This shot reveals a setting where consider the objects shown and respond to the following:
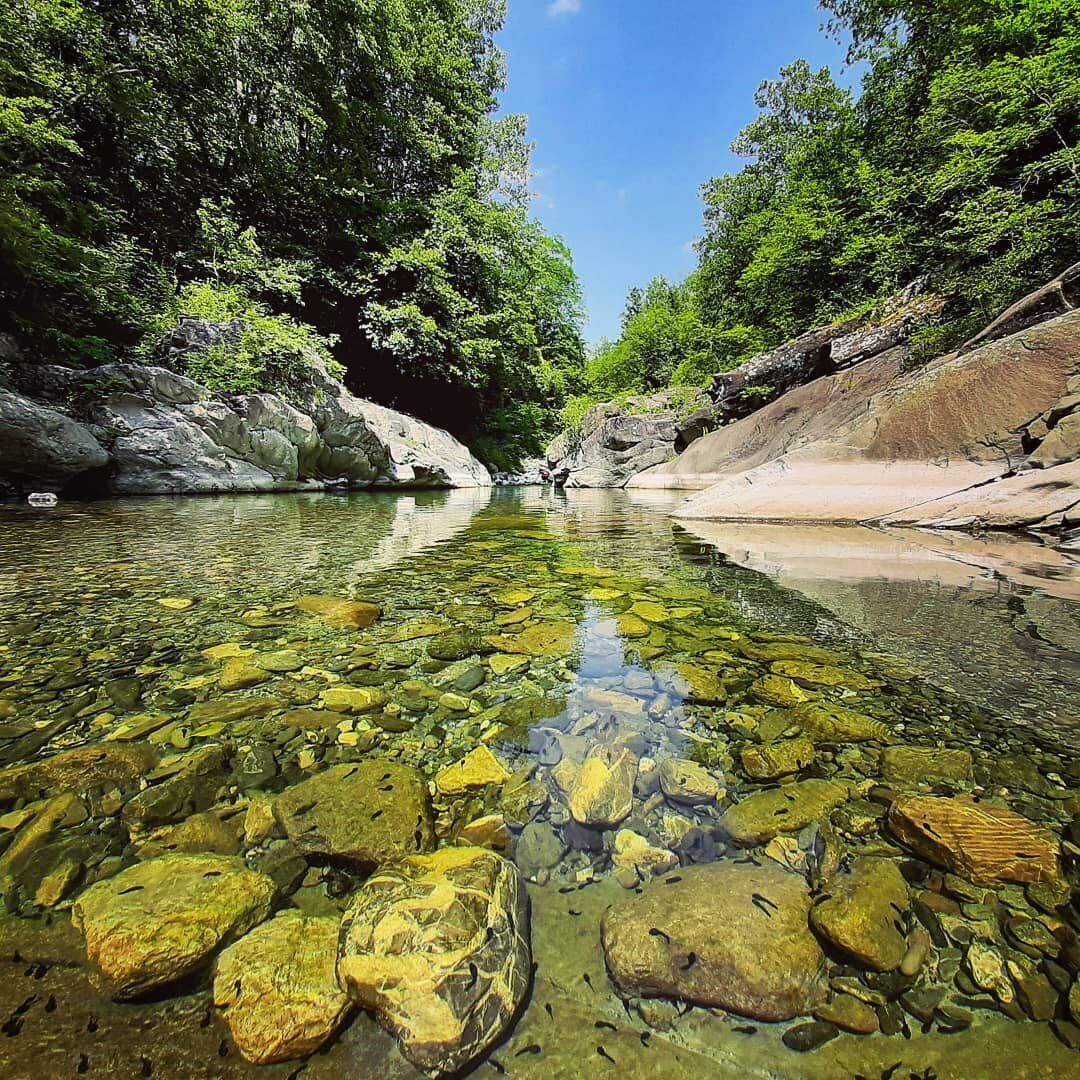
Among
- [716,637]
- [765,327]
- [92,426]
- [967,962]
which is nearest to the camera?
[967,962]

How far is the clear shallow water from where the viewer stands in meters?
0.68

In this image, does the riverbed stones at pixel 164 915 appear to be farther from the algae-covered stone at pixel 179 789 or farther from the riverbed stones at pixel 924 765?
the riverbed stones at pixel 924 765

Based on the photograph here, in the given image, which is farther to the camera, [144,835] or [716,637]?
[716,637]

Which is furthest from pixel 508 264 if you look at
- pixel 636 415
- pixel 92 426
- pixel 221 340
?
pixel 92 426

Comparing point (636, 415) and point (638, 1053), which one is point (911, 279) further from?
point (638, 1053)

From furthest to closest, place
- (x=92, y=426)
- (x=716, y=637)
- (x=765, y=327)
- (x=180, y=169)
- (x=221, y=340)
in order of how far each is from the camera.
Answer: (x=765, y=327) < (x=180, y=169) < (x=221, y=340) < (x=92, y=426) < (x=716, y=637)

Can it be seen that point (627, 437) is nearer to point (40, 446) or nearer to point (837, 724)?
point (40, 446)

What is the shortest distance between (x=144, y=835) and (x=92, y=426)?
1001 centimetres

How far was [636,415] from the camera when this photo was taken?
19.1 m

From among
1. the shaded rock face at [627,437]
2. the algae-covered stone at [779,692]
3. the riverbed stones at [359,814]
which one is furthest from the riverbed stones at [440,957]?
the shaded rock face at [627,437]

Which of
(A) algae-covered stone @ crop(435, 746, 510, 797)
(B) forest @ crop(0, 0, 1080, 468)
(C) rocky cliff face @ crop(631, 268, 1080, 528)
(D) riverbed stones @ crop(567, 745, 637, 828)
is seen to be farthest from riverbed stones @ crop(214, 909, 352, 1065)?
(B) forest @ crop(0, 0, 1080, 468)

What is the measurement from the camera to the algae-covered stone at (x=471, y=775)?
1261 mm

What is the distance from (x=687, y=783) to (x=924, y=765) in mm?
651

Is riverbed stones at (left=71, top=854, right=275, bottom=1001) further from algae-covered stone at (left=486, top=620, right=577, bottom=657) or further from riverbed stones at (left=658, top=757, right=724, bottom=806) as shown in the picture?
algae-covered stone at (left=486, top=620, right=577, bottom=657)
